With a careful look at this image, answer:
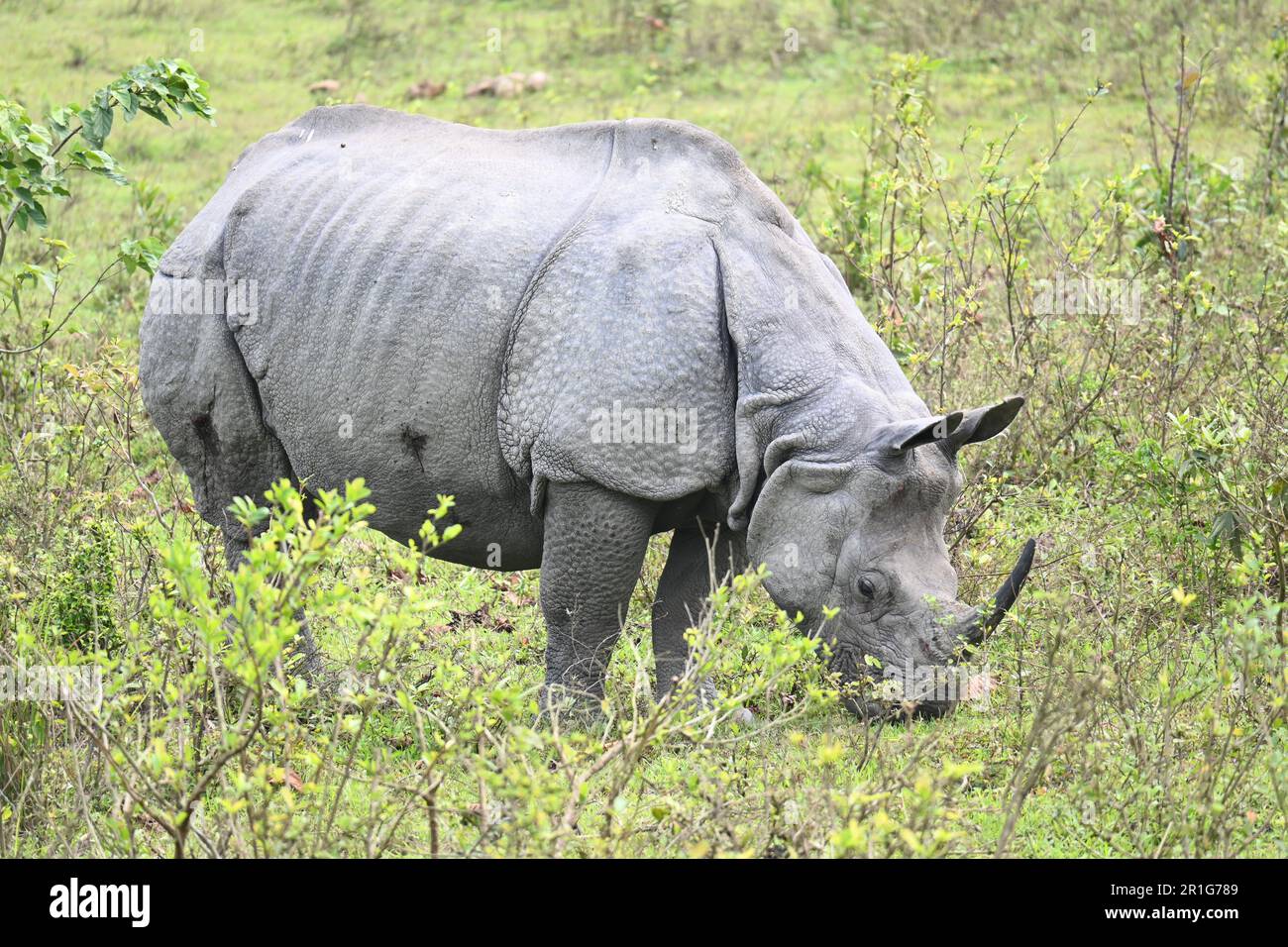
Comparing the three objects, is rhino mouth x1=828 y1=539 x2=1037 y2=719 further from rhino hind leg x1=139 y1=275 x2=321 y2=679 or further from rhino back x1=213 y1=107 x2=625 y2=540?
rhino hind leg x1=139 y1=275 x2=321 y2=679

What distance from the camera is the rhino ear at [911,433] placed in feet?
15.7

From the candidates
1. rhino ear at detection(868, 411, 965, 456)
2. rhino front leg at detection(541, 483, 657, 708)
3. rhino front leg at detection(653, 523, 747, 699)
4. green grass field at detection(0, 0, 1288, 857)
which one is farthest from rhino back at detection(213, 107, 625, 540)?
rhino ear at detection(868, 411, 965, 456)

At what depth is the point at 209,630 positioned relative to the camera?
3.76 m

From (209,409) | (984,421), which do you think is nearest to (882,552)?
(984,421)

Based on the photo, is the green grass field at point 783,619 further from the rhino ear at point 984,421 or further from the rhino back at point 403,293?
the rhino ear at point 984,421

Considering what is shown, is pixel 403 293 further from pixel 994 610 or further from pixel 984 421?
pixel 994 610

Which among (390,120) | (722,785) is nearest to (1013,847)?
(722,785)

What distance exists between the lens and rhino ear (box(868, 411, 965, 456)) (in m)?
4.78

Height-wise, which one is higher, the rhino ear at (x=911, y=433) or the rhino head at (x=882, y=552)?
the rhino ear at (x=911, y=433)

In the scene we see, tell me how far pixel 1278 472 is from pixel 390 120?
12.4ft

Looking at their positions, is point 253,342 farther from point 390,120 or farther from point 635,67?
point 635,67

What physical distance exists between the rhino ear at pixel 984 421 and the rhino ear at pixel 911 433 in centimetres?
5

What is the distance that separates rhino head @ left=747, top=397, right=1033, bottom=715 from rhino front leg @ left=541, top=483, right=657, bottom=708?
17.3 inches

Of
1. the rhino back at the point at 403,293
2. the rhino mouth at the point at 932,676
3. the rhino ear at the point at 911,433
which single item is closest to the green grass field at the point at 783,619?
the rhino mouth at the point at 932,676
